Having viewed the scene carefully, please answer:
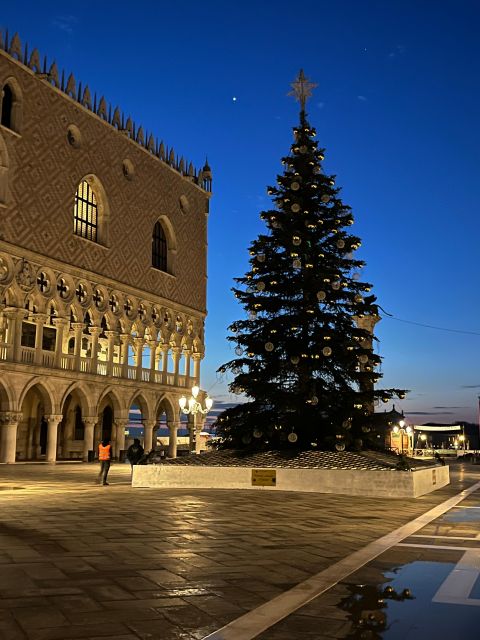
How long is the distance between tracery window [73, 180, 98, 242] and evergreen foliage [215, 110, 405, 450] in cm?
1831

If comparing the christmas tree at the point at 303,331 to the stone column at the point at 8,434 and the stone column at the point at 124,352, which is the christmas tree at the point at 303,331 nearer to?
the stone column at the point at 8,434

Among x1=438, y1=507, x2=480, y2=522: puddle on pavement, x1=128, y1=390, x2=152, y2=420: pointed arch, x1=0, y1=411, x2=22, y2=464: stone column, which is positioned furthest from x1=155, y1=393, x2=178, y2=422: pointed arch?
x1=438, y1=507, x2=480, y2=522: puddle on pavement

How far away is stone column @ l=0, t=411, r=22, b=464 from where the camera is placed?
2855cm

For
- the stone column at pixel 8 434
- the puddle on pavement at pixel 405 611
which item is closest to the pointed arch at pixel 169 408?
the stone column at pixel 8 434

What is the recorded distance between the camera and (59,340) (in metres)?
31.8

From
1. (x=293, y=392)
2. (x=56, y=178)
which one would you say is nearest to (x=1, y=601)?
(x=293, y=392)

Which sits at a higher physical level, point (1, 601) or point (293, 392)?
point (293, 392)

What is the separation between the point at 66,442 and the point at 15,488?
22237 millimetres

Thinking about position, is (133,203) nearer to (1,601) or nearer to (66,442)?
(66,442)

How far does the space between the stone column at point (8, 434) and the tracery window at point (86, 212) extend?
9.47 metres

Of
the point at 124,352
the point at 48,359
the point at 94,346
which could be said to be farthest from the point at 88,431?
the point at 124,352

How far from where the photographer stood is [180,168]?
145ft

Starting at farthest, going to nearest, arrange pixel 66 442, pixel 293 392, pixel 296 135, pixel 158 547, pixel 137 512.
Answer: pixel 66 442
pixel 296 135
pixel 293 392
pixel 137 512
pixel 158 547

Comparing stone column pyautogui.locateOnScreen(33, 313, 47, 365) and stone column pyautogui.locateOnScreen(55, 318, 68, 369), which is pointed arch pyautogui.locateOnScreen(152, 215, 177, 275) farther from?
stone column pyautogui.locateOnScreen(33, 313, 47, 365)
